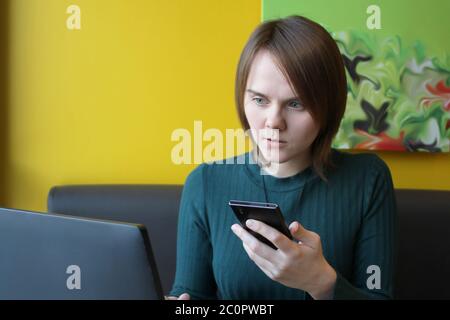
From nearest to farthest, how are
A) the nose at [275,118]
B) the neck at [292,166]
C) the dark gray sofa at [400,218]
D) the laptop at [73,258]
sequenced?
1. the laptop at [73,258]
2. the nose at [275,118]
3. the neck at [292,166]
4. the dark gray sofa at [400,218]

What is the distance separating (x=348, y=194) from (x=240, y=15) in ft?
2.89

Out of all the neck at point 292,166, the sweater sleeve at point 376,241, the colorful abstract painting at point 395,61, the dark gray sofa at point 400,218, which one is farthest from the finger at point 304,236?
the colorful abstract painting at point 395,61

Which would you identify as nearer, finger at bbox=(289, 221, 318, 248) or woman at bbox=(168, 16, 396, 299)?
finger at bbox=(289, 221, 318, 248)

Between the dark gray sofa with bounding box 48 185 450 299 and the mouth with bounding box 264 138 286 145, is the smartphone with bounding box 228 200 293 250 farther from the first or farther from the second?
the dark gray sofa with bounding box 48 185 450 299

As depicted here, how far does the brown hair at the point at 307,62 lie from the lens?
112cm

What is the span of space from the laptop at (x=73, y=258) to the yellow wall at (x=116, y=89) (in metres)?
1.17

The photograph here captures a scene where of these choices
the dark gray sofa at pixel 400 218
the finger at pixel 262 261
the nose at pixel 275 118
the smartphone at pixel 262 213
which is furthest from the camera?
the dark gray sofa at pixel 400 218

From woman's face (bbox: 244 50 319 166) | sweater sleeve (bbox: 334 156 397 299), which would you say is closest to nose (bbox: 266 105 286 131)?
woman's face (bbox: 244 50 319 166)

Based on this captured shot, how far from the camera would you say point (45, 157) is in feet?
6.40

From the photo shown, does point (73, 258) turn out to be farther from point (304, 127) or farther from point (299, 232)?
point (304, 127)

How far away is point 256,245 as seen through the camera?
0.95 meters

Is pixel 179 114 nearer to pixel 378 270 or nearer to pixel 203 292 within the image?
pixel 203 292

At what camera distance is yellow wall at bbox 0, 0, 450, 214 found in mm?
1903

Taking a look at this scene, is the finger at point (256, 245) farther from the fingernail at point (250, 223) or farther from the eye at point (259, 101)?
the eye at point (259, 101)
